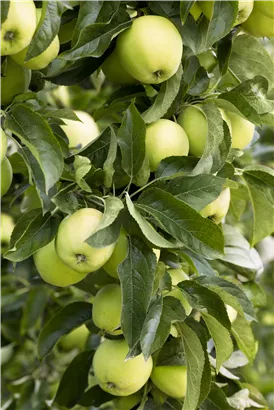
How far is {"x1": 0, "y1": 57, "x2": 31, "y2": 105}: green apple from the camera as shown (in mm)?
943

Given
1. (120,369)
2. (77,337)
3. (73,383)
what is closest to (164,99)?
(120,369)

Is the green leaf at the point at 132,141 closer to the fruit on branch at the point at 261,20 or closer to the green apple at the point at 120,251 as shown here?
the green apple at the point at 120,251

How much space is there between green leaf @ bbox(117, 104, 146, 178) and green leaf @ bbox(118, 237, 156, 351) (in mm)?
122

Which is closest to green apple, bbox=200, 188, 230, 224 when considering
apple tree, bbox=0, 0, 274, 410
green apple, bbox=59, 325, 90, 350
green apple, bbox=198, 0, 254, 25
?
apple tree, bbox=0, 0, 274, 410

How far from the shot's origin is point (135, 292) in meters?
0.85

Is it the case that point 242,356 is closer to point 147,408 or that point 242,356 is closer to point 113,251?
point 147,408

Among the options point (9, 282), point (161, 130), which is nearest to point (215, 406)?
point (161, 130)

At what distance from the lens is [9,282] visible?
1.74 metres

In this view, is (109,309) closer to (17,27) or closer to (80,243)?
(80,243)

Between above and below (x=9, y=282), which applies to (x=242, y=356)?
above

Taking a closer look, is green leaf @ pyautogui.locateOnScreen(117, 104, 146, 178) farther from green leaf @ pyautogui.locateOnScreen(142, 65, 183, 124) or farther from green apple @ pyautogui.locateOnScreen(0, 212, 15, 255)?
green apple @ pyautogui.locateOnScreen(0, 212, 15, 255)

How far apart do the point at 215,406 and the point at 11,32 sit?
0.62 meters

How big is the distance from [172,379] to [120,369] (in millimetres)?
77

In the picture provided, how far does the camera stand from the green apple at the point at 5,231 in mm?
1601
